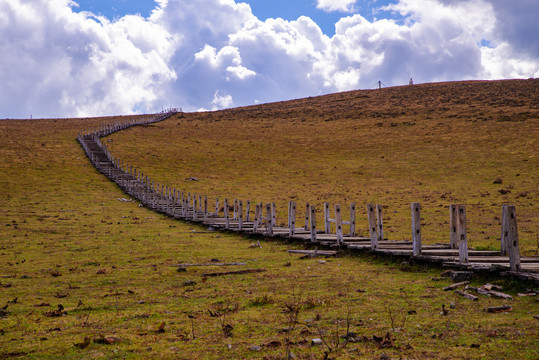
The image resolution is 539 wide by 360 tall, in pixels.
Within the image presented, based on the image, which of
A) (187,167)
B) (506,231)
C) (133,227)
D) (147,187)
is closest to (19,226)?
(133,227)

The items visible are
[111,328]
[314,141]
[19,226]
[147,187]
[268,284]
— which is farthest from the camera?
[314,141]

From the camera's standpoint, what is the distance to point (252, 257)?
15844 millimetres

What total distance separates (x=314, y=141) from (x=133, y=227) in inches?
1849

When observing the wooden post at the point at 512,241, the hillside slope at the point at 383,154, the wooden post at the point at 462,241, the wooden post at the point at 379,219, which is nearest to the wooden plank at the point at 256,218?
the hillside slope at the point at 383,154

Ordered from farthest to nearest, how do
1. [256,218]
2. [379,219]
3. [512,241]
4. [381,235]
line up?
[256,218], [381,235], [379,219], [512,241]

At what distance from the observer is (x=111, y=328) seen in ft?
25.7

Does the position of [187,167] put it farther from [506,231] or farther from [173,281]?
[506,231]

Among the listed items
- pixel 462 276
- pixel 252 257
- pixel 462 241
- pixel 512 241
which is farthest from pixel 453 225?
pixel 252 257

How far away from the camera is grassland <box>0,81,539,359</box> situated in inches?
273

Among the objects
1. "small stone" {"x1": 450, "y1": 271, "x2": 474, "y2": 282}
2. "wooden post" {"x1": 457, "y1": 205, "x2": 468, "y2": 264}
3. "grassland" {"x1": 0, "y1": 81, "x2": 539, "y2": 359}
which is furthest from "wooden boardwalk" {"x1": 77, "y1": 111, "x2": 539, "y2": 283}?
"grassland" {"x1": 0, "y1": 81, "x2": 539, "y2": 359}

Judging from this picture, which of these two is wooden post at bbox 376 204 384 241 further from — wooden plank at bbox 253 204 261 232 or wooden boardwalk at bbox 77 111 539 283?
wooden plank at bbox 253 204 261 232

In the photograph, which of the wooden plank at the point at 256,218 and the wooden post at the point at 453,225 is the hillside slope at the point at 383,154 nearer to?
the wooden post at the point at 453,225

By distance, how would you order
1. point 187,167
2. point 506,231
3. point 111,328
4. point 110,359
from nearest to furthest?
point 110,359, point 111,328, point 506,231, point 187,167

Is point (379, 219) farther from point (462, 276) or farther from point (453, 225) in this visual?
point (462, 276)
